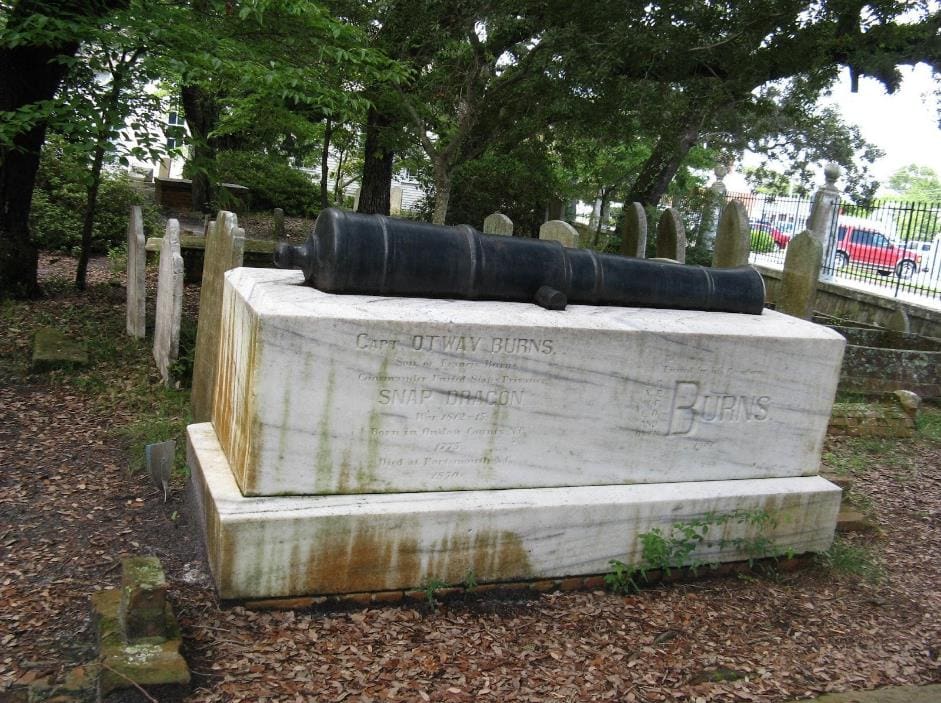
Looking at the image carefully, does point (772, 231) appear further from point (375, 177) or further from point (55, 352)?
point (55, 352)

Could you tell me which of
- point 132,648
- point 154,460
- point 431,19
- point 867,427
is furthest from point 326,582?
point 431,19

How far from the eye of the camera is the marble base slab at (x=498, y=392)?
3.51 m

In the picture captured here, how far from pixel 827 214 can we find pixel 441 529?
8.88 m

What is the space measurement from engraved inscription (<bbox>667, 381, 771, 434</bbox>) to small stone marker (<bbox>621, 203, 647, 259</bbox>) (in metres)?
6.45

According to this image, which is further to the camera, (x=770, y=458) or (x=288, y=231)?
(x=288, y=231)

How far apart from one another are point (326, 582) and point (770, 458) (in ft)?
8.30

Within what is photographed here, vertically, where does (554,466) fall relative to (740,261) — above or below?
below

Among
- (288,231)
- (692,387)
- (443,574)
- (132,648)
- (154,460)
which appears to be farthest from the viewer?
(288,231)

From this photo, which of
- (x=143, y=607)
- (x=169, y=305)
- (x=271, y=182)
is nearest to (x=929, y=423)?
(x=169, y=305)

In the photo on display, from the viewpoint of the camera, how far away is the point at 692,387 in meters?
4.25

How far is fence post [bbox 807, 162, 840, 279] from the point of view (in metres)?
10.5

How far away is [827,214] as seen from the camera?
425 inches

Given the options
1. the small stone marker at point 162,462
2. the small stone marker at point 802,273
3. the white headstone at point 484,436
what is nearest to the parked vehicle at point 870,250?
the small stone marker at point 802,273

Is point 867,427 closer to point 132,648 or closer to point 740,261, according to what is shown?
point 740,261
